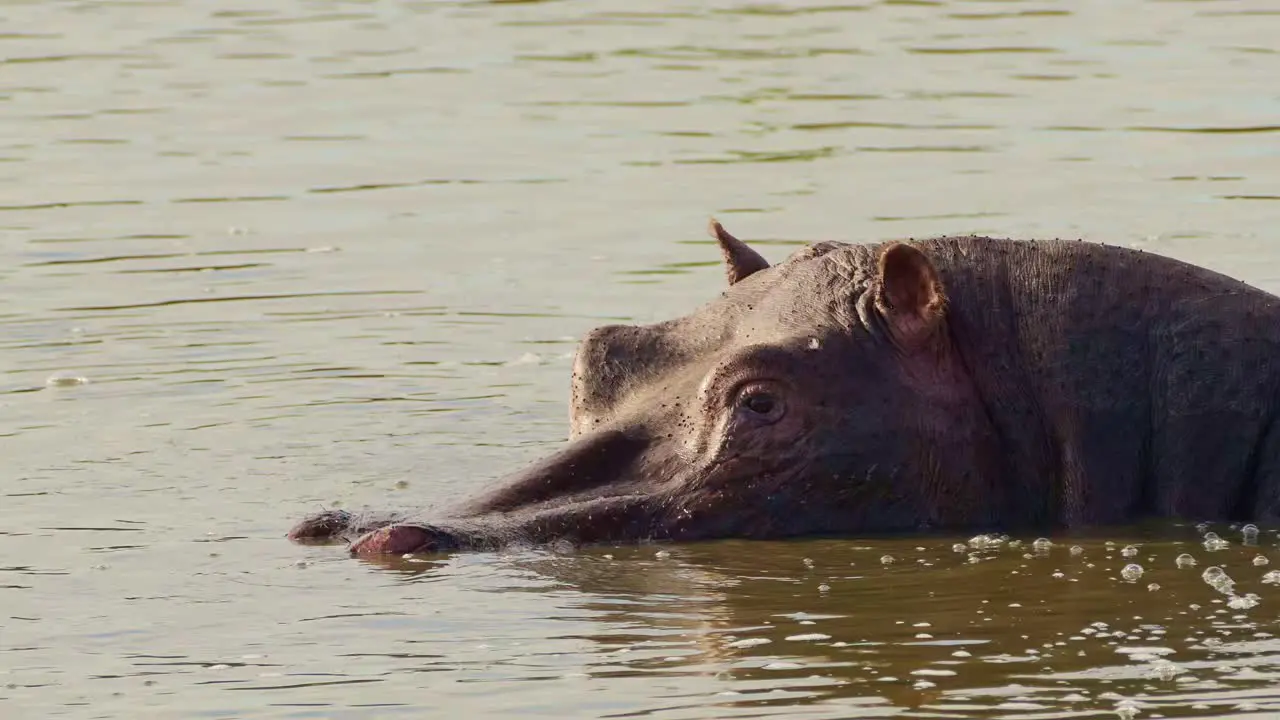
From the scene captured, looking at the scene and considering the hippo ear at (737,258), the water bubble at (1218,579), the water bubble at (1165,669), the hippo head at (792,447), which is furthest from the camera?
the hippo ear at (737,258)

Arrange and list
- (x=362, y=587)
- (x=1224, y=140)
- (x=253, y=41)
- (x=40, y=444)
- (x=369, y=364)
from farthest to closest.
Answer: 1. (x=253, y=41)
2. (x=1224, y=140)
3. (x=369, y=364)
4. (x=40, y=444)
5. (x=362, y=587)

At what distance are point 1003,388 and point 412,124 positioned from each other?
1101cm

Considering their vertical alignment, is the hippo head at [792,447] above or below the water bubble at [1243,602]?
above

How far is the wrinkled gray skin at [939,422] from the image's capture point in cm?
881

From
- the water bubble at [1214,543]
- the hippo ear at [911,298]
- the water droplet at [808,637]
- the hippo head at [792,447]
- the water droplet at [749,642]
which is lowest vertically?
the water droplet at [808,637]

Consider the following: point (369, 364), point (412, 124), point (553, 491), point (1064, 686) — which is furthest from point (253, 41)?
point (1064, 686)

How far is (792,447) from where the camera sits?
28.8ft

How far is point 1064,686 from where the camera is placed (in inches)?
273

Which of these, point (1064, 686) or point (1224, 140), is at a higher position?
point (1224, 140)

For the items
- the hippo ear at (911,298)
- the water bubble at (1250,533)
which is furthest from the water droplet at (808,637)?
the water bubble at (1250,533)

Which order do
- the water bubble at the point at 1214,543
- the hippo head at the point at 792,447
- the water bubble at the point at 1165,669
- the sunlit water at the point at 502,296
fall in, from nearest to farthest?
the water bubble at the point at 1165,669, the sunlit water at the point at 502,296, the water bubble at the point at 1214,543, the hippo head at the point at 792,447

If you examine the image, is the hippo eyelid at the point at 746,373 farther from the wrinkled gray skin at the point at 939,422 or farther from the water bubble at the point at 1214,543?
the water bubble at the point at 1214,543

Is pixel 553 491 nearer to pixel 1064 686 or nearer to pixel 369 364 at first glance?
pixel 1064 686

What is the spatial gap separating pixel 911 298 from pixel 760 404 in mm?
659
